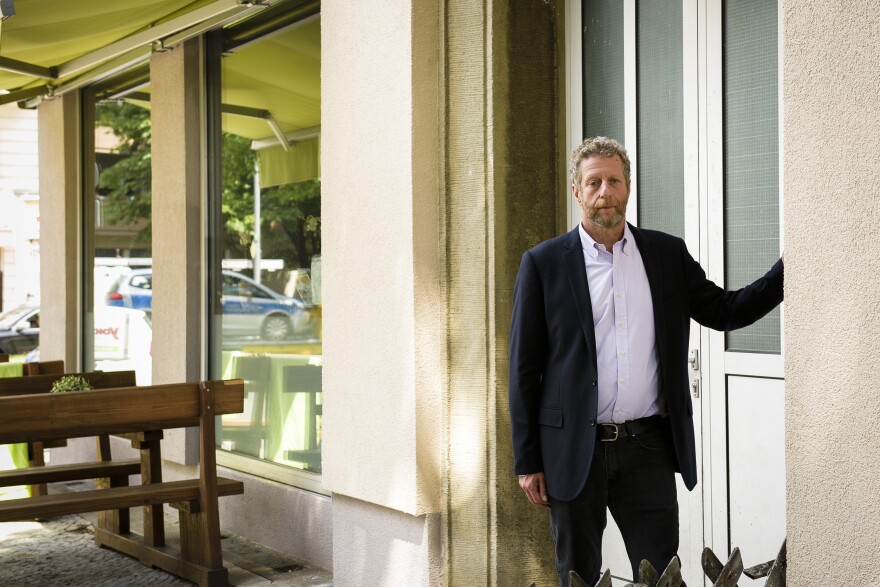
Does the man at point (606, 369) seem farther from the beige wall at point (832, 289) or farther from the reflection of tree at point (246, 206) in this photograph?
the reflection of tree at point (246, 206)

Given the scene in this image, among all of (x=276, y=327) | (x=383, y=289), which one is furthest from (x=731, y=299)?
(x=276, y=327)

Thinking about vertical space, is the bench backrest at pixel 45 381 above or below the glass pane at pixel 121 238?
below

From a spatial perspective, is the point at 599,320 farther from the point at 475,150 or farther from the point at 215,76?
the point at 215,76

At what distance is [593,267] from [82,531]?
537 centimetres

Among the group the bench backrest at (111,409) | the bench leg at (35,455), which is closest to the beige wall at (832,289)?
the bench backrest at (111,409)

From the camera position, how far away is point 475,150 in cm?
513

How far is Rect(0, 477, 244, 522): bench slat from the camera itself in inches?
221

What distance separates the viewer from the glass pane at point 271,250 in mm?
7039

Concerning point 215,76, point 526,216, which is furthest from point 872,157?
point 215,76

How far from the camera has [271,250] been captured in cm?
749

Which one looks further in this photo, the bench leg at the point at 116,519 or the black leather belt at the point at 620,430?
the bench leg at the point at 116,519

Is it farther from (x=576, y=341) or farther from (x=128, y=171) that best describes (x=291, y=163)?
(x=576, y=341)

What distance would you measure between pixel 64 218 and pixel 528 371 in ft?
26.1

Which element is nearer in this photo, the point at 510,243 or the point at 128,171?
the point at 510,243
